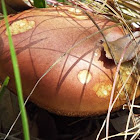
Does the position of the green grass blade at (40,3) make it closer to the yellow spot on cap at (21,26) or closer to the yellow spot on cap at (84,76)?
the yellow spot on cap at (21,26)

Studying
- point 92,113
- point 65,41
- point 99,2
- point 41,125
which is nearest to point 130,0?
point 99,2

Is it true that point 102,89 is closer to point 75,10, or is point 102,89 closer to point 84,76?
point 84,76

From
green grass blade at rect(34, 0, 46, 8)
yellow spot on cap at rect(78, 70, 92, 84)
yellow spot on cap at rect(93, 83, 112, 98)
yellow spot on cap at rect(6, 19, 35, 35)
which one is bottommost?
yellow spot on cap at rect(93, 83, 112, 98)

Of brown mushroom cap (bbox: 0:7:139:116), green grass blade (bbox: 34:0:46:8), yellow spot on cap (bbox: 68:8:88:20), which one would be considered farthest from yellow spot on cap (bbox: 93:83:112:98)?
green grass blade (bbox: 34:0:46:8)

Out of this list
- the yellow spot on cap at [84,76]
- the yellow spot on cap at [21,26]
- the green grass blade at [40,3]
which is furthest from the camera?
the green grass blade at [40,3]

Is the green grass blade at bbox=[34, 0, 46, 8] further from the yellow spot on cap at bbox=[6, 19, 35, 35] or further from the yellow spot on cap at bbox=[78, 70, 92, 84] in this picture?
the yellow spot on cap at bbox=[78, 70, 92, 84]

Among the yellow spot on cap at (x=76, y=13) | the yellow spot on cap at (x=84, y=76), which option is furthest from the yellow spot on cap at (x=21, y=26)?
the yellow spot on cap at (x=84, y=76)

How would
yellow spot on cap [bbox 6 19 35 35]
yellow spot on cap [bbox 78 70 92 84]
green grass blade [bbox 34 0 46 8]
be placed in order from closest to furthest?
yellow spot on cap [bbox 78 70 92 84] → yellow spot on cap [bbox 6 19 35 35] → green grass blade [bbox 34 0 46 8]
